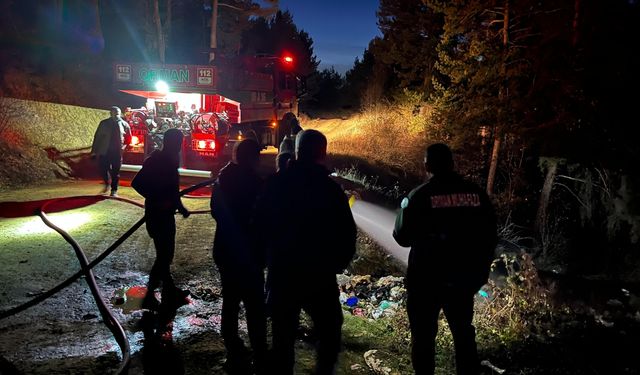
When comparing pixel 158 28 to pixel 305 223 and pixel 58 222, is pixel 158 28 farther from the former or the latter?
pixel 305 223

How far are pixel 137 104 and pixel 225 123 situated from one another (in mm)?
9770

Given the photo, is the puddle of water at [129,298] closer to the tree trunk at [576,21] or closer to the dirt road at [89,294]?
the dirt road at [89,294]

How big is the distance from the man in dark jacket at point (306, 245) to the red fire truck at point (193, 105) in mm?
7939

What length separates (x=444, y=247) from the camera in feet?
10.8

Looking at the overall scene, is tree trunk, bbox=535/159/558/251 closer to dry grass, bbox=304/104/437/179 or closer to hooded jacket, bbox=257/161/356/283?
dry grass, bbox=304/104/437/179

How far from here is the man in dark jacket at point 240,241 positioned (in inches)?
150

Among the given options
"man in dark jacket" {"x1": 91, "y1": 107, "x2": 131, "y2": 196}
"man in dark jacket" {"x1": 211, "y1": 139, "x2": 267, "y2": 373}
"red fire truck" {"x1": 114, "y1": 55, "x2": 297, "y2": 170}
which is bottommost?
"man in dark jacket" {"x1": 211, "y1": 139, "x2": 267, "y2": 373}

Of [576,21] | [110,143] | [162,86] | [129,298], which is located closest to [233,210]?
[129,298]

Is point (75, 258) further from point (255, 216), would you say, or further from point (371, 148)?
point (371, 148)

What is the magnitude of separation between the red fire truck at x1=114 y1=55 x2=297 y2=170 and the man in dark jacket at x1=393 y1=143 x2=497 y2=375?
7850mm

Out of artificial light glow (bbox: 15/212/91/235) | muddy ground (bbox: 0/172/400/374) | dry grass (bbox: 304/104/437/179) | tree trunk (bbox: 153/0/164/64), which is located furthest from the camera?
tree trunk (bbox: 153/0/164/64)

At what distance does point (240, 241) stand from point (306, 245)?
3.12ft

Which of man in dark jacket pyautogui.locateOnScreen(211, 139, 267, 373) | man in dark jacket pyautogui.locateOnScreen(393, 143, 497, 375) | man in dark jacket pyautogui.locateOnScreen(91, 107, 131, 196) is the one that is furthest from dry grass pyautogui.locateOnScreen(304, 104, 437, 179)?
man in dark jacket pyautogui.locateOnScreen(393, 143, 497, 375)

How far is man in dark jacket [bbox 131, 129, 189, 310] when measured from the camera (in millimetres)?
4926
